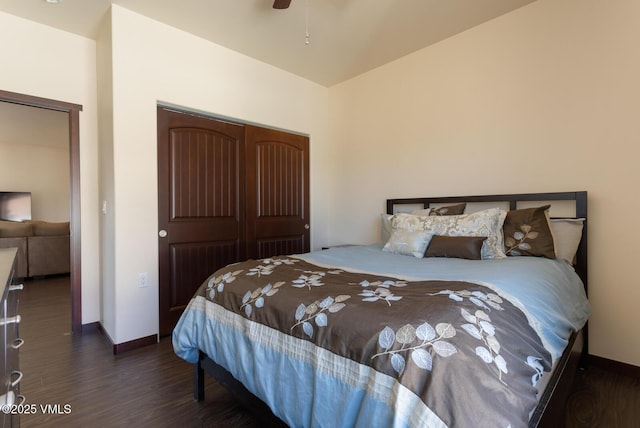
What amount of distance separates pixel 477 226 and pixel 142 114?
2.79 m

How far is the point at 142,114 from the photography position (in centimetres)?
251

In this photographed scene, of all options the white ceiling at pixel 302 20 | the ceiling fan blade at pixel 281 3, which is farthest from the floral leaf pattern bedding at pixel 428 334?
the white ceiling at pixel 302 20

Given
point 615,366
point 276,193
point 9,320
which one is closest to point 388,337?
point 9,320

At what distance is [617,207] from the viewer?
6.57 ft

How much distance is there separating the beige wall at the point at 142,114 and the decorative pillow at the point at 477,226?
2.18m

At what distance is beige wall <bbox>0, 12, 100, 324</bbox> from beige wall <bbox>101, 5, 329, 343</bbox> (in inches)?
10.8

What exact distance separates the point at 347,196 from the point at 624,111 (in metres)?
2.50

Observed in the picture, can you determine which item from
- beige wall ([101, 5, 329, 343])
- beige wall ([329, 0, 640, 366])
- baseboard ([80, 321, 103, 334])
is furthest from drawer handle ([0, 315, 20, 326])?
beige wall ([329, 0, 640, 366])

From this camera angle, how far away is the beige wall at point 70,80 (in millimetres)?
2428

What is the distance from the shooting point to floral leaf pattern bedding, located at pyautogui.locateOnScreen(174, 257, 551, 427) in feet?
2.39

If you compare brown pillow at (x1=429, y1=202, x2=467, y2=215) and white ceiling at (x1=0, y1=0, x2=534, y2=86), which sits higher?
white ceiling at (x1=0, y1=0, x2=534, y2=86)

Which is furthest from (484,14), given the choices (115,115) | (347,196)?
(115,115)

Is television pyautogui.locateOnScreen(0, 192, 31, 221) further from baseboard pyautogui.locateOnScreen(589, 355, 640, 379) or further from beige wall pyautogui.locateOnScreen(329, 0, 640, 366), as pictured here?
baseboard pyautogui.locateOnScreen(589, 355, 640, 379)

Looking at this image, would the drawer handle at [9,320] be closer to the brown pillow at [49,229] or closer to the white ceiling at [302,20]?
the white ceiling at [302,20]
